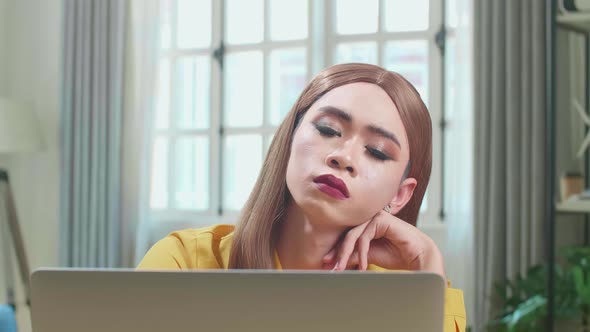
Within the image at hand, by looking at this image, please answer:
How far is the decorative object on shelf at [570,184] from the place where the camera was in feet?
8.66

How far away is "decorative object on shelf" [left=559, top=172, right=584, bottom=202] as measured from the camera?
2.64 metres

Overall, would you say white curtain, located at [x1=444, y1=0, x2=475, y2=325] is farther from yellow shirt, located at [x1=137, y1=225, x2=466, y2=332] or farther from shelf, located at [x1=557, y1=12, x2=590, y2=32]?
yellow shirt, located at [x1=137, y1=225, x2=466, y2=332]

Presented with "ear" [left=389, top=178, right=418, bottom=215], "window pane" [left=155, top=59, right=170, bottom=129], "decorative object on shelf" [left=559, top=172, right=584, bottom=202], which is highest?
"window pane" [left=155, top=59, right=170, bottom=129]

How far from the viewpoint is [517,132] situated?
119 inches

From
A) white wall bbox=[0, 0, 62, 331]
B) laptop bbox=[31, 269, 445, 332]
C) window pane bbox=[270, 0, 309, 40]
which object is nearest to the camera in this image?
laptop bbox=[31, 269, 445, 332]

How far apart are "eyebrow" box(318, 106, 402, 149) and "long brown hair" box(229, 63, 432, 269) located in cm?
3

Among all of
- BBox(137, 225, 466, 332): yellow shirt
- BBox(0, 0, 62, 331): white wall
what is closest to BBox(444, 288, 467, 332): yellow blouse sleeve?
BBox(137, 225, 466, 332): yellow shirt

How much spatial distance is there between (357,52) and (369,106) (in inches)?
90.0

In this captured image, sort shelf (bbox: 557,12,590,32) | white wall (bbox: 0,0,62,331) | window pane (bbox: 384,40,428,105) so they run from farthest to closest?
white wall (bbox: 0,0,62,331) → window pane (bbox: 384,40,428,105) → shelf (bbox: 557,12,590,32)

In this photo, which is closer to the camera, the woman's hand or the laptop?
the laptop

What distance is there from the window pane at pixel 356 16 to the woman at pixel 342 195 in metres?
2.22

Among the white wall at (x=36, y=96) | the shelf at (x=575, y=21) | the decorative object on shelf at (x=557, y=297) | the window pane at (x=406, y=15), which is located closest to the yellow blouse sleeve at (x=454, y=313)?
the decorative object on shelf at (x=557, y=297)

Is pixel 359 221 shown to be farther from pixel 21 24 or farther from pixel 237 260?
pixel 21 24

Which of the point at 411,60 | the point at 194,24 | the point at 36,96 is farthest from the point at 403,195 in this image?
the point at 36,96
